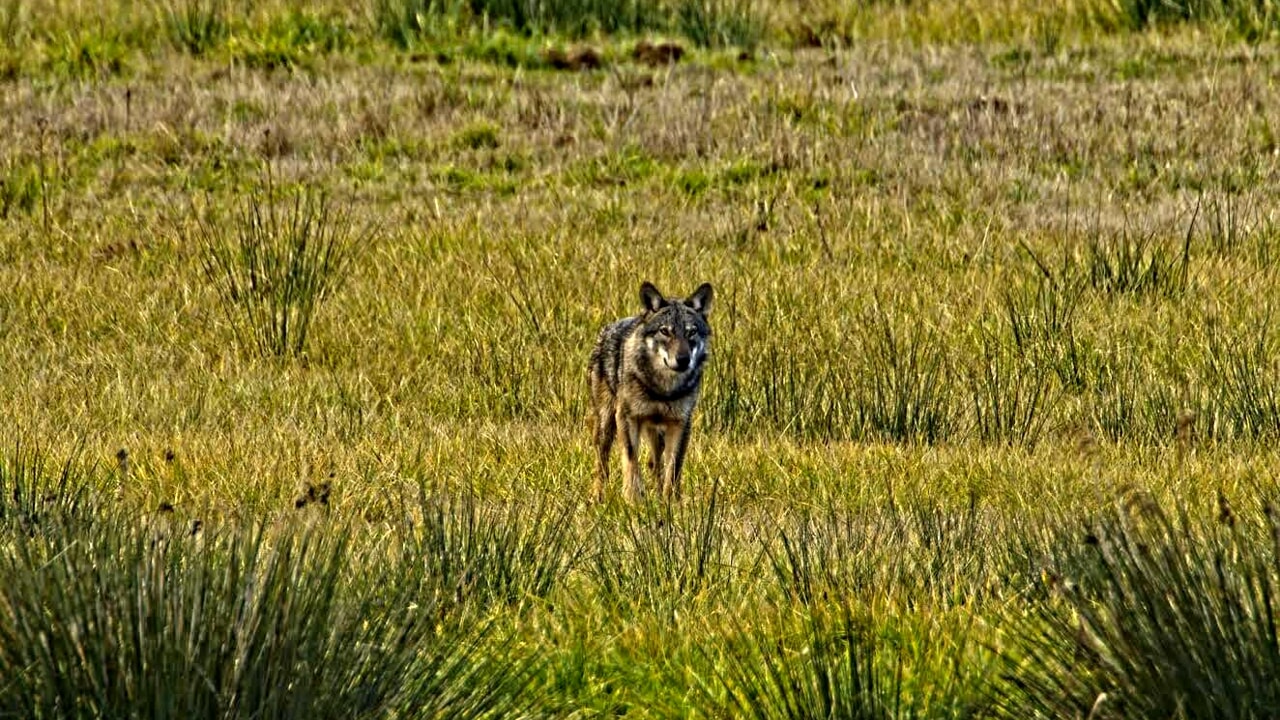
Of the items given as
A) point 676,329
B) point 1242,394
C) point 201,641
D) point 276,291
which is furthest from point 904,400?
point 201,641

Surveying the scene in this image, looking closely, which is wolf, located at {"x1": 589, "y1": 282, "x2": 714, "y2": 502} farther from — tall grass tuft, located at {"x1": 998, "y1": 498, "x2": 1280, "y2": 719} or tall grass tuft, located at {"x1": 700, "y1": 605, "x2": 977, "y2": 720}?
tall grass tuft, located at {"x1": 998, "y1": 498, "x2": 1280, "y2": 719}

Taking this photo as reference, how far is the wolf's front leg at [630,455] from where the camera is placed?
8.56m

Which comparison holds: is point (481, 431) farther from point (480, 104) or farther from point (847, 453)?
point (480, 104)

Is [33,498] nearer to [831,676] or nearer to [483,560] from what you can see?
[483,560]

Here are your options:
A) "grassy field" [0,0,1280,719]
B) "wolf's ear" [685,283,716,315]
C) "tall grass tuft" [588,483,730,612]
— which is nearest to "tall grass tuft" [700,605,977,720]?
"grassy field" [0,0,1280,719]

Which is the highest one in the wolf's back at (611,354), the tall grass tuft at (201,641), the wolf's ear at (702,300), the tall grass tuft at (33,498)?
the tall grass tuft at (201,641)

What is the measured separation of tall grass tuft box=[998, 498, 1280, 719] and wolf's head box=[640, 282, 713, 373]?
3.75 meters

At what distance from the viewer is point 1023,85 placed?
60.8ft

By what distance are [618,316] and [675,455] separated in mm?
4058

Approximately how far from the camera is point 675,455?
28.2 feet

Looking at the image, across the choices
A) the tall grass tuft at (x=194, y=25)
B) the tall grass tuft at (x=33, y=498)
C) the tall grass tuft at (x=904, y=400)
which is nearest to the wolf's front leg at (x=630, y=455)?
the tall grass tuft at (x=904, y=400)

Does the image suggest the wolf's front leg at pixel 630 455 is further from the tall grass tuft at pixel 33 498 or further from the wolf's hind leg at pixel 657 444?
the tall grass tuft at pixel 33 498

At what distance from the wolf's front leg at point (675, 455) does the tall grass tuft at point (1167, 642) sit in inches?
143

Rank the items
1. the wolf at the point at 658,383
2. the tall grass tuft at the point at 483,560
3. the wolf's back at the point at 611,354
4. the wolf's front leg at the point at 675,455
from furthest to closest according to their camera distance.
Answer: the wolf's back at the point at 611,354
the wolf at the point at 658,383
the wolf's front leg at the point at 675,455
the tall grass tuft at the point at 483,560
